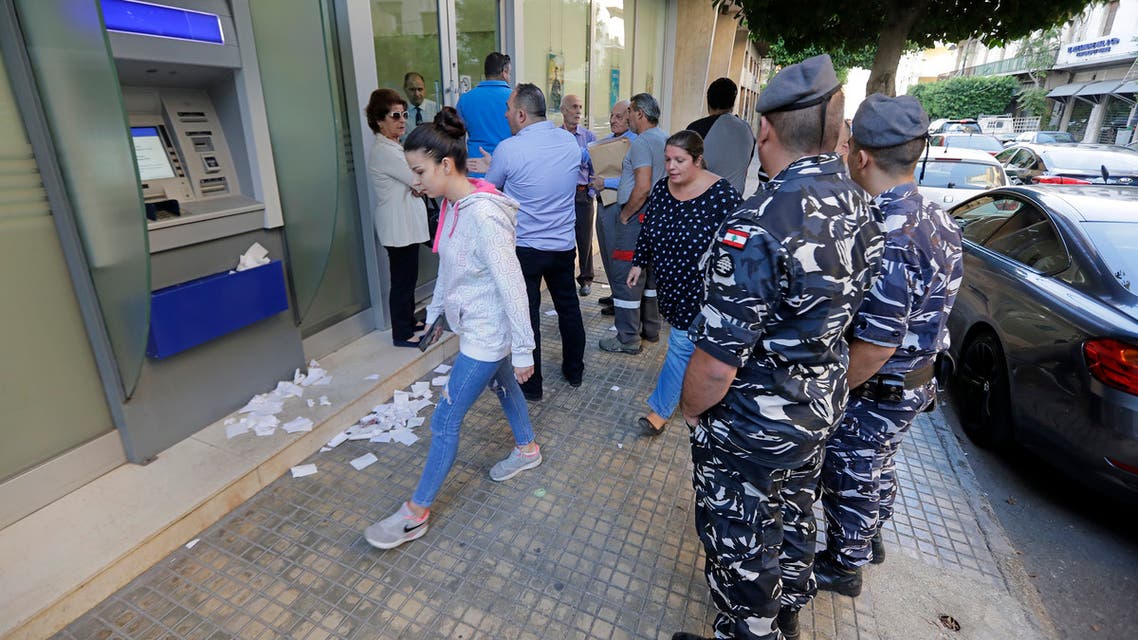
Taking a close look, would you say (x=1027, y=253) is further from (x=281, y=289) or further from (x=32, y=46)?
(x=32, y=46)

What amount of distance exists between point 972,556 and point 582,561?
181 centimetres

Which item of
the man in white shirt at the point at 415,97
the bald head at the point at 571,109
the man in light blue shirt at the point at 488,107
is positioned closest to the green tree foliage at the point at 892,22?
the bald head at the point at 571,109

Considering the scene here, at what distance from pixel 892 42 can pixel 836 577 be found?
4803mm

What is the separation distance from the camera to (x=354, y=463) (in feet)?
10.0

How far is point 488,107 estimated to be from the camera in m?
4.34

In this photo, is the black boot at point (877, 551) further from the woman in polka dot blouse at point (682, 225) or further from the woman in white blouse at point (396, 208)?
the woman in white blouse at point (396, 208)

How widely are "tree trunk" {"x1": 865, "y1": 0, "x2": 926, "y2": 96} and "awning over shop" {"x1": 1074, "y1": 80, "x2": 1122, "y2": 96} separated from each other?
3393 cm

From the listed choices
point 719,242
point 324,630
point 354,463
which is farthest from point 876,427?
point 354,463

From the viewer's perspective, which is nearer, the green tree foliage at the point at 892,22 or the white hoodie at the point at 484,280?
the white hoodie at the point at 484,280

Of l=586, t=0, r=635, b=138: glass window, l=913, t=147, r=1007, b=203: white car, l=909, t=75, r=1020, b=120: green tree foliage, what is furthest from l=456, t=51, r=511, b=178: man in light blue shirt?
l=909, t=75, r=1020, b=120: green tree foliage

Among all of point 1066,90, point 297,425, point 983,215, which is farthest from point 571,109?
point 1066,90

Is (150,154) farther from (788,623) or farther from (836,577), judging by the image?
(836,577)

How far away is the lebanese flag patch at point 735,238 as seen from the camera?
4.57ft

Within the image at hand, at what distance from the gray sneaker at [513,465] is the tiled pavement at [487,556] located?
0.04 meters
